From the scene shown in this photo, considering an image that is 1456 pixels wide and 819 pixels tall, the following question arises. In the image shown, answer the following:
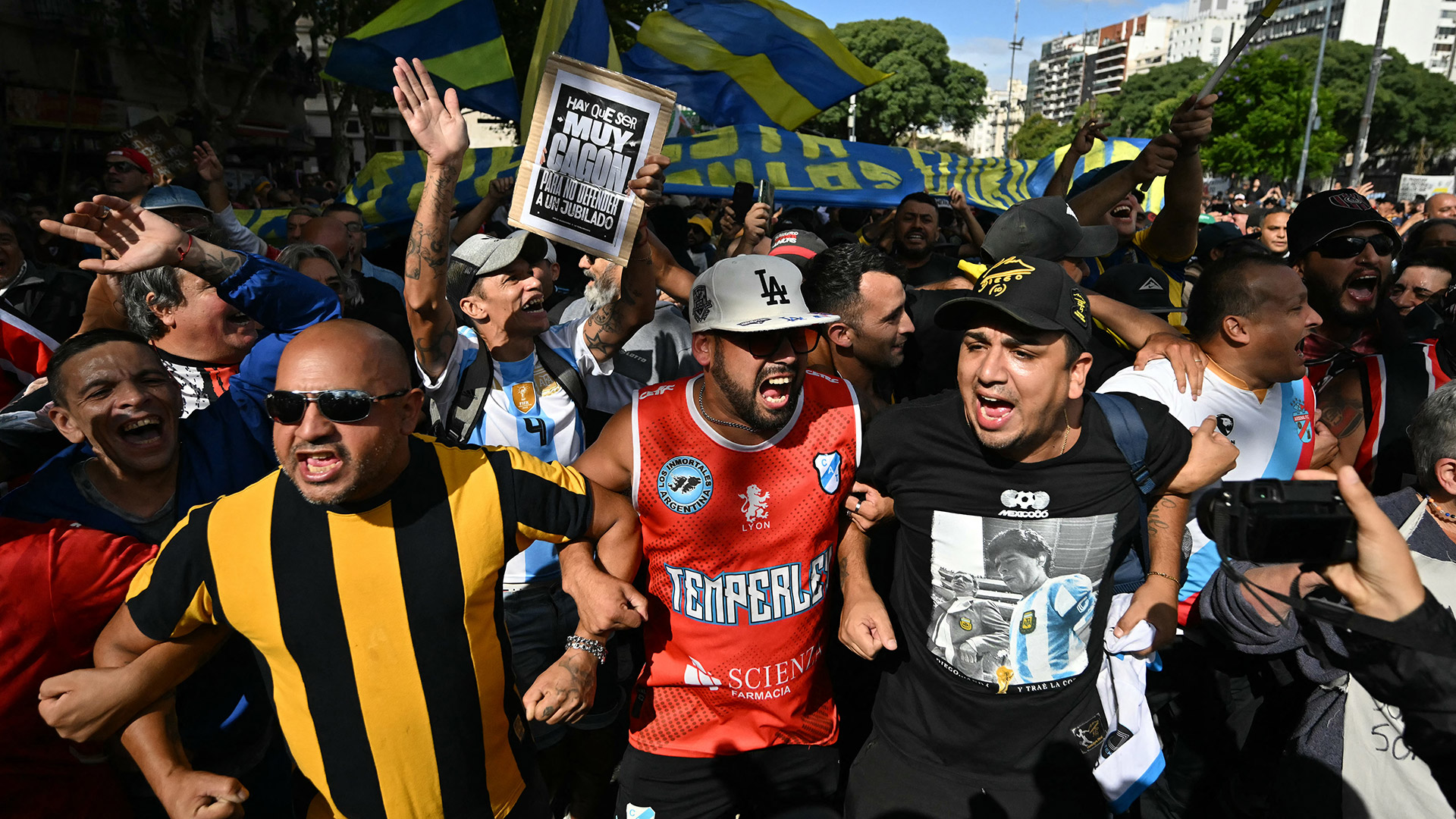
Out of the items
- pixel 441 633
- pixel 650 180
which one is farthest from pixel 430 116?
pixel 441 633

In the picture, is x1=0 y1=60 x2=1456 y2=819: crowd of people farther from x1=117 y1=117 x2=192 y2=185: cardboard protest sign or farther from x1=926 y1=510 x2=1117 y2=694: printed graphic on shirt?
x1=117 y1=117 x2=192 y2=185: cardboard protest sign

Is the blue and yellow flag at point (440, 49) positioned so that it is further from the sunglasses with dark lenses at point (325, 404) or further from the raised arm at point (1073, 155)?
the sunglasses with dark lenses at point (325, 404)

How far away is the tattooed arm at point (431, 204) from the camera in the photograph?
115 inches

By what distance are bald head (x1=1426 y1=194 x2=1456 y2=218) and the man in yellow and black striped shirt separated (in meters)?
9.10

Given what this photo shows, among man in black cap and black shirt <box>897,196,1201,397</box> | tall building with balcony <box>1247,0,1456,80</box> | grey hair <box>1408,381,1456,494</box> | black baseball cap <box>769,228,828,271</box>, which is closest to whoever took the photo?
grey hair <box>1408,381,1456,494</box>

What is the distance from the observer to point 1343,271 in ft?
13.3

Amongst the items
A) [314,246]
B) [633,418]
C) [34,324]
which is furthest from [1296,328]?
[34,324]

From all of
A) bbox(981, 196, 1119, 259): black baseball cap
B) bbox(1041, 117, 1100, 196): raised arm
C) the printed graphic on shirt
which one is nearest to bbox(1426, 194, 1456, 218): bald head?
bbox(1041, 117, 1100, 196): raised arm

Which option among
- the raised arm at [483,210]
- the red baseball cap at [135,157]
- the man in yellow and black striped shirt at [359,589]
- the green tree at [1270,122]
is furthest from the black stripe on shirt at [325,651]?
the green tree at [1270,122]

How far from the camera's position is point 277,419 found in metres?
2.06

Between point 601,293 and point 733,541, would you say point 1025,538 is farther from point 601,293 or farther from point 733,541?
point 601,293

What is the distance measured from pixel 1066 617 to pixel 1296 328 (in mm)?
1461

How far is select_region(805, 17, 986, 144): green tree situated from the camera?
6103 centimetres

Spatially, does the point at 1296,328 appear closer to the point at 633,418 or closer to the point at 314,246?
the point at 633,418
